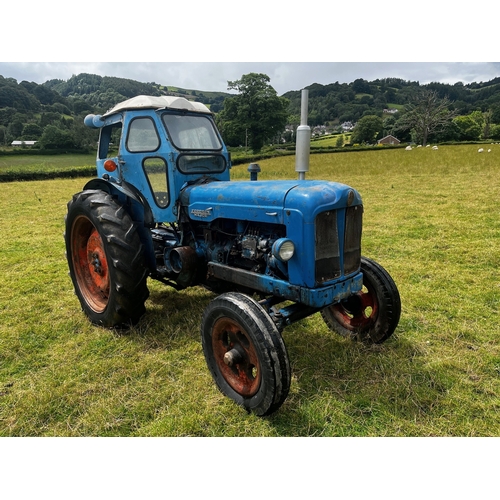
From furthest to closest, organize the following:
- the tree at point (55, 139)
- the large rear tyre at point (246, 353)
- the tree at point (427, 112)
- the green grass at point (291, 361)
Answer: the tree at point (427, 112) < the tree at point (55, 139) < the green grass at point (291, 361) < the large rear tyre at point (246, 353)

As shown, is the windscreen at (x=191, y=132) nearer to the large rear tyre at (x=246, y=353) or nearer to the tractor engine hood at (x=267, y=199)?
the tractor engine hood at (x=267, y=199)

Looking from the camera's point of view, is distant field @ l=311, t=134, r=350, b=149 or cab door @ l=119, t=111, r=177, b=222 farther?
distant field @ l=311, t=134, r=350, b=149

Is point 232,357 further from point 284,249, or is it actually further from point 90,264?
point 90,264

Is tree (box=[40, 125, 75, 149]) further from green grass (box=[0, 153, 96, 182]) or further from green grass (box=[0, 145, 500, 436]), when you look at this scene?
green grass (box=[0, 145, 500, 436])

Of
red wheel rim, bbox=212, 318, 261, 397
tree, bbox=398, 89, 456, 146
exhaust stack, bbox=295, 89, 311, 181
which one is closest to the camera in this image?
red wheel rim, bbox=212, 318, 261, 397

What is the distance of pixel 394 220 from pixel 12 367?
24.3ft

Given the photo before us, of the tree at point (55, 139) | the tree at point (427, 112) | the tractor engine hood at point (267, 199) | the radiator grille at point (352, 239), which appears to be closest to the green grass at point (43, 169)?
the tree at point (55, 139)

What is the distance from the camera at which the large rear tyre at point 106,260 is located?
335 centimetres

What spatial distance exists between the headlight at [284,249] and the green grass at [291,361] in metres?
1.02

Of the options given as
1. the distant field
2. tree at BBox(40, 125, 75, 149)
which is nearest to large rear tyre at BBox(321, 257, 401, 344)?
tree at BBox(40, 125, 75, 149)

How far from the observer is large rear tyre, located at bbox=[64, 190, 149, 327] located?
3.35 metres

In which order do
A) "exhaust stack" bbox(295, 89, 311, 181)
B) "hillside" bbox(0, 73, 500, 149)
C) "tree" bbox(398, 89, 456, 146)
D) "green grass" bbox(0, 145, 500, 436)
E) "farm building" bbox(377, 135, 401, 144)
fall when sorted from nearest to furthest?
"green grass" bbox(0, 145, 500, 436)
"exhaust stack" bbox(295, 89, 311, 181)
"hillside" bbox(0, 73, 500, 149)
"tree" bbox(398, 89, 456, 146)
"farm building" bbox(377, 135, 401, 144)

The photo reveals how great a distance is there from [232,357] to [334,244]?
1118mm

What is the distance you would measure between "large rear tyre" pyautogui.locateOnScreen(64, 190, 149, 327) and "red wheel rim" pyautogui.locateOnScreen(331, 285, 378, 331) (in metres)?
1.92
